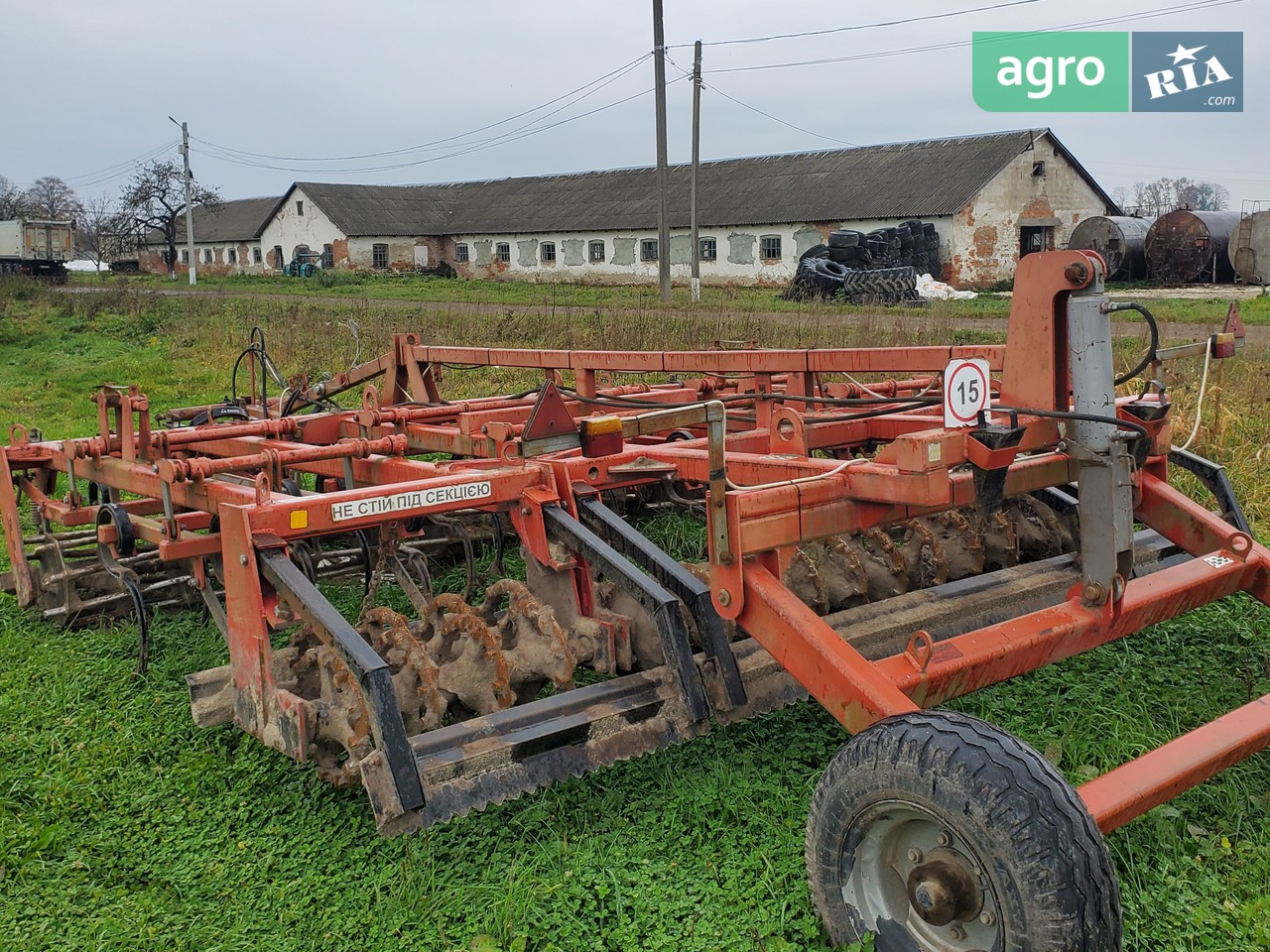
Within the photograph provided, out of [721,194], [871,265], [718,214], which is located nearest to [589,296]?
[871,265]

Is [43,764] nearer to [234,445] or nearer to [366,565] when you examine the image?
[366,565]

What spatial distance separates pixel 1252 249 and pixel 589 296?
15.3 m

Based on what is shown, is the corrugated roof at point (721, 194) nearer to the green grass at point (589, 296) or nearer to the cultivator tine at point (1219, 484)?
the green grass at point (589, 296)

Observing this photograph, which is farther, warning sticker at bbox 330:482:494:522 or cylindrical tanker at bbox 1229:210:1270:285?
cylindrical tanker at bbox 1229:210:1270:285

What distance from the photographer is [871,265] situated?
2636 centimetres

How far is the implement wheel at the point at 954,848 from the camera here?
2.20 metres

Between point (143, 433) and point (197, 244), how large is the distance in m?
52.2

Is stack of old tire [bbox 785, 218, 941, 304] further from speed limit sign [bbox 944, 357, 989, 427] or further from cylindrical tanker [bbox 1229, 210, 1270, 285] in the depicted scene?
speed limit sign [bbox 944, 357, 989, 427]

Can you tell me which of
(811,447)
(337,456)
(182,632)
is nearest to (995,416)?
(811,447)

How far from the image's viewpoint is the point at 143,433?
4.65 meters

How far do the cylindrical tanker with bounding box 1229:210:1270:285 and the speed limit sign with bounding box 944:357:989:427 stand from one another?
25.4 m

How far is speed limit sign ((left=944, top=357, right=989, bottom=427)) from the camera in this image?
2.93 meters

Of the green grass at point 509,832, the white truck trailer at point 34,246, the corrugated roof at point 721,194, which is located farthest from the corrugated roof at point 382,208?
the green grass at point 509,832

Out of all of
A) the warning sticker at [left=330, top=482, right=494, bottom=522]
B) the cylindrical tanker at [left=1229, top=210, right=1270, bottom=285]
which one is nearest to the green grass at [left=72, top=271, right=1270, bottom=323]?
the cylindrical tanker at [left=1229, top=210, right=1270, bottom=285]
